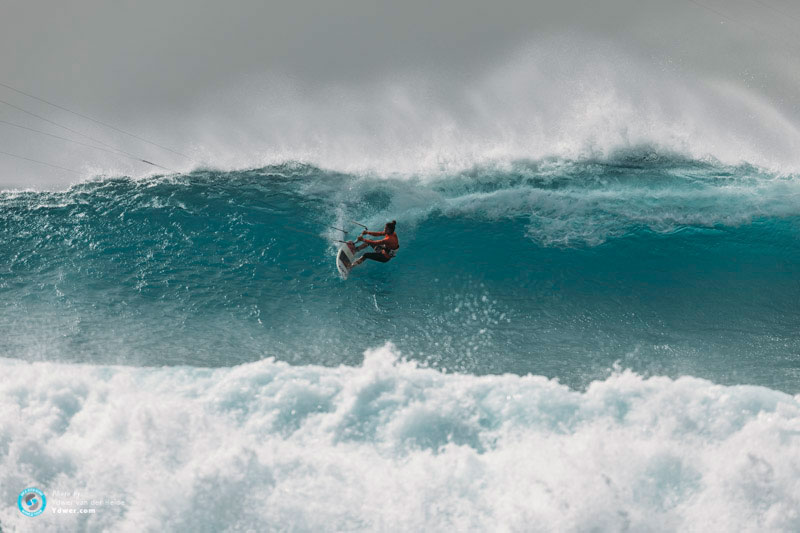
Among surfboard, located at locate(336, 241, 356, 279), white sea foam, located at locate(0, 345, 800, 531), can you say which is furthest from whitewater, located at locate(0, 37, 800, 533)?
surfboard, located at locate(336, 241, 356, 279)

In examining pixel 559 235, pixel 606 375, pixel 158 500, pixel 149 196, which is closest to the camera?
pixel 158 500

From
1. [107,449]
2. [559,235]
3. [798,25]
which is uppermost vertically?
[798,25]

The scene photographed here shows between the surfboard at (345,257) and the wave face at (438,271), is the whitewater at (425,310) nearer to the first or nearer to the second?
the wave face at (438,271)

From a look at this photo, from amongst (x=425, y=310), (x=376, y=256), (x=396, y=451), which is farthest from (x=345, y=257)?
(x=396, y=451)

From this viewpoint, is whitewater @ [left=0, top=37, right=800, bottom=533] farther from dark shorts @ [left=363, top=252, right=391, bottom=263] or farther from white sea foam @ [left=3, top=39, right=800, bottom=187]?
dark shorts @ [left=363, top=252, right=391, bottom=263]

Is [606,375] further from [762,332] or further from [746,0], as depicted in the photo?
[746,0]

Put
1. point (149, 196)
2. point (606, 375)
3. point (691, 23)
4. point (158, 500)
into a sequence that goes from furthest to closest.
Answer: point (691, 23) → point (149, 196) → point (606, 375) → point (158, 500)

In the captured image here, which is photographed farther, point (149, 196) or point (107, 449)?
point (149, 196)

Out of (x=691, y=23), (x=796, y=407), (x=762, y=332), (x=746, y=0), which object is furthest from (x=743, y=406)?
(x=746, y=0)
